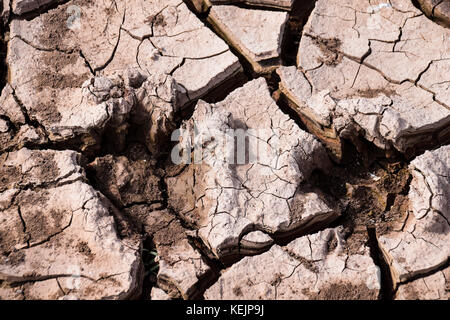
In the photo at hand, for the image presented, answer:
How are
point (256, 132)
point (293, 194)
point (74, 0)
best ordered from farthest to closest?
point (74, 0)
point (256, 132)
point (293, 194)

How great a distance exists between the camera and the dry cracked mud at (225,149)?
→ 2.71 meters

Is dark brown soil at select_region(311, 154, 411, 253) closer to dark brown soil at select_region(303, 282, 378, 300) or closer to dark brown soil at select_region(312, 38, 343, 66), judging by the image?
dark brown soil at select_region(303, 282, 378, 300)

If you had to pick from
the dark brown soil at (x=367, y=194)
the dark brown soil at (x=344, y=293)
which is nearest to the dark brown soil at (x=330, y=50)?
the dark brown soil at (x=367, y=194)

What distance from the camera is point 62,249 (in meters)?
2.75

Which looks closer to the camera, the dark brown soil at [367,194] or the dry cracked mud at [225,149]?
the dry cracked mud at [225,149]

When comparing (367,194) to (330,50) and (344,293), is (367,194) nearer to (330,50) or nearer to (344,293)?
(344,293)

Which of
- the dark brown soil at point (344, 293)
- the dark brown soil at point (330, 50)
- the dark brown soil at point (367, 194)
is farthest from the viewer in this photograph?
the dark brown soil at point (330, 50)

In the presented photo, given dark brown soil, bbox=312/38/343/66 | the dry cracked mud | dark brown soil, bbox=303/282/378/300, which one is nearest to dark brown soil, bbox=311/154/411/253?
the dry cracked mud

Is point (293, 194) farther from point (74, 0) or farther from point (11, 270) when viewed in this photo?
point (74, 0)

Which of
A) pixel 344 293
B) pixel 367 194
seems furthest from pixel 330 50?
pixel 344 293

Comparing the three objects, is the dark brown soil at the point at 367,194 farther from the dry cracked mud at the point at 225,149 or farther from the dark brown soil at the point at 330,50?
the dark brown soil at the point at 330,50

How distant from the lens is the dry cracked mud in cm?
271

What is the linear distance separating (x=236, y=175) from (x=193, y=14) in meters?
1.07

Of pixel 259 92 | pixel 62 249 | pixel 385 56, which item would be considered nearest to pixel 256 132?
pixel 259 92
